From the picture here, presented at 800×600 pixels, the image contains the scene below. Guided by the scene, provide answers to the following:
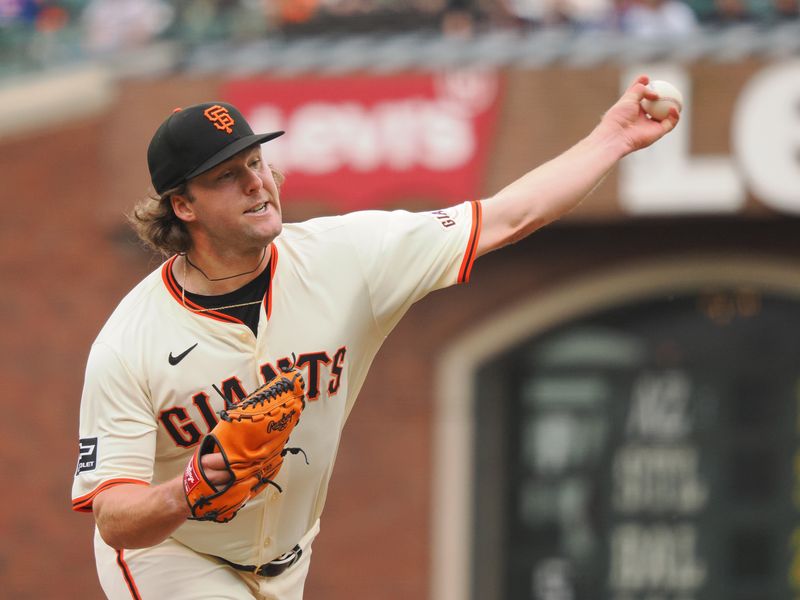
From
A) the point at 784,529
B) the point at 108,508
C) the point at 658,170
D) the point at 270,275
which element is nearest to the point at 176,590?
the point at 108,508

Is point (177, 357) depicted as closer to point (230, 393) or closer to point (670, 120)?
point (230, 393)

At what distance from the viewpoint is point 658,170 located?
341 inches

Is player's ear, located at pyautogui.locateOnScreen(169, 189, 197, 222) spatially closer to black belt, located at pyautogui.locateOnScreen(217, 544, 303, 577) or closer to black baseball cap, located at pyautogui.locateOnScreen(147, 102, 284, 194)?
black baseball cap, located at pyautogui.locateOnScreen(147, 102, 284, 194)

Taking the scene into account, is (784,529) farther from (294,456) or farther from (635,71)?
(294,456)

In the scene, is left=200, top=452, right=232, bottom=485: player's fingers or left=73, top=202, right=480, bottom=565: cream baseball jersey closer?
left=200, top=452, right=232, bottom=485: player's fingers

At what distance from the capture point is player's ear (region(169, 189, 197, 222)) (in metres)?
3.79

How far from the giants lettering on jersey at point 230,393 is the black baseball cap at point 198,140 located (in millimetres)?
539

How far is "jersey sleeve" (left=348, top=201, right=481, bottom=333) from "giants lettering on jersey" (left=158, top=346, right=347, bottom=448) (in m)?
0.21

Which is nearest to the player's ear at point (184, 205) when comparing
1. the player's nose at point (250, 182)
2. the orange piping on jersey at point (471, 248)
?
the player's nose at point (250, 182)

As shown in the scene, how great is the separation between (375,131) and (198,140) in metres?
5.45

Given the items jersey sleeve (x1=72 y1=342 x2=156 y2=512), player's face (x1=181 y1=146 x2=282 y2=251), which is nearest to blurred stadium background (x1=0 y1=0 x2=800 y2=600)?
player's face (x1=181 y1=146 x2=282 y2=251)

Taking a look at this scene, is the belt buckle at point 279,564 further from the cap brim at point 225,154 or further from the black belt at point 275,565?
the cap brim at point 225,154

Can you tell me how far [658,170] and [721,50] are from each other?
83 centimetres

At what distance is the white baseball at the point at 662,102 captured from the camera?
388cm
